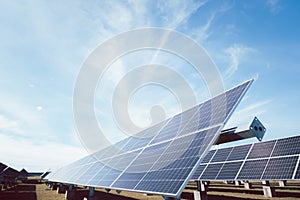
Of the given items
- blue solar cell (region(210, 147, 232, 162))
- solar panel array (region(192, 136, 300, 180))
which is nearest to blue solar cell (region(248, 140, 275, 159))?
solar panel array (region(192, 136, 300, 180))

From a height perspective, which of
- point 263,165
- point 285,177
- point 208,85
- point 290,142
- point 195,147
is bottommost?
point 195,147

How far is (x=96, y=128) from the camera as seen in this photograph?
16.2m

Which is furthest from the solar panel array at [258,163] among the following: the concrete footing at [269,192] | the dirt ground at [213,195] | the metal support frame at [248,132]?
the metal support frame at [248,132]

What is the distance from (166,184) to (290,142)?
50.8 ft

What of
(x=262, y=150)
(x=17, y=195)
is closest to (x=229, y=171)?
(x=262, y=150)

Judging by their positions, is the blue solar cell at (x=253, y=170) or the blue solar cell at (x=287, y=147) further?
the blue solar cell at (x=287, y=147)

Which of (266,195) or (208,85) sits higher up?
(208,85)

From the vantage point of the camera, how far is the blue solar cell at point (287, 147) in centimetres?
1646

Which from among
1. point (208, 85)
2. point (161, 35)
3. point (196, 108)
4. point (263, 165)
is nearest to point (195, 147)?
point (196, 108)

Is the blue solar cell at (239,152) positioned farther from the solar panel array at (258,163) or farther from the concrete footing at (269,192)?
the concrete footing at (269,192)

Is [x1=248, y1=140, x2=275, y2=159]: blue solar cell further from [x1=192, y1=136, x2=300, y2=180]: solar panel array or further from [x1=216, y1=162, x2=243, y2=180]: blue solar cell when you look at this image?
[x1=216, y1=162, x2=243, y2=180]: blue solar cell

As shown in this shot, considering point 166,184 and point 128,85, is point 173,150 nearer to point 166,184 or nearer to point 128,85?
point 166,184

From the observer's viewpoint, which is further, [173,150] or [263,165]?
[263,165]

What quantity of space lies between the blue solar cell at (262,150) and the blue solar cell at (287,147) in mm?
509
